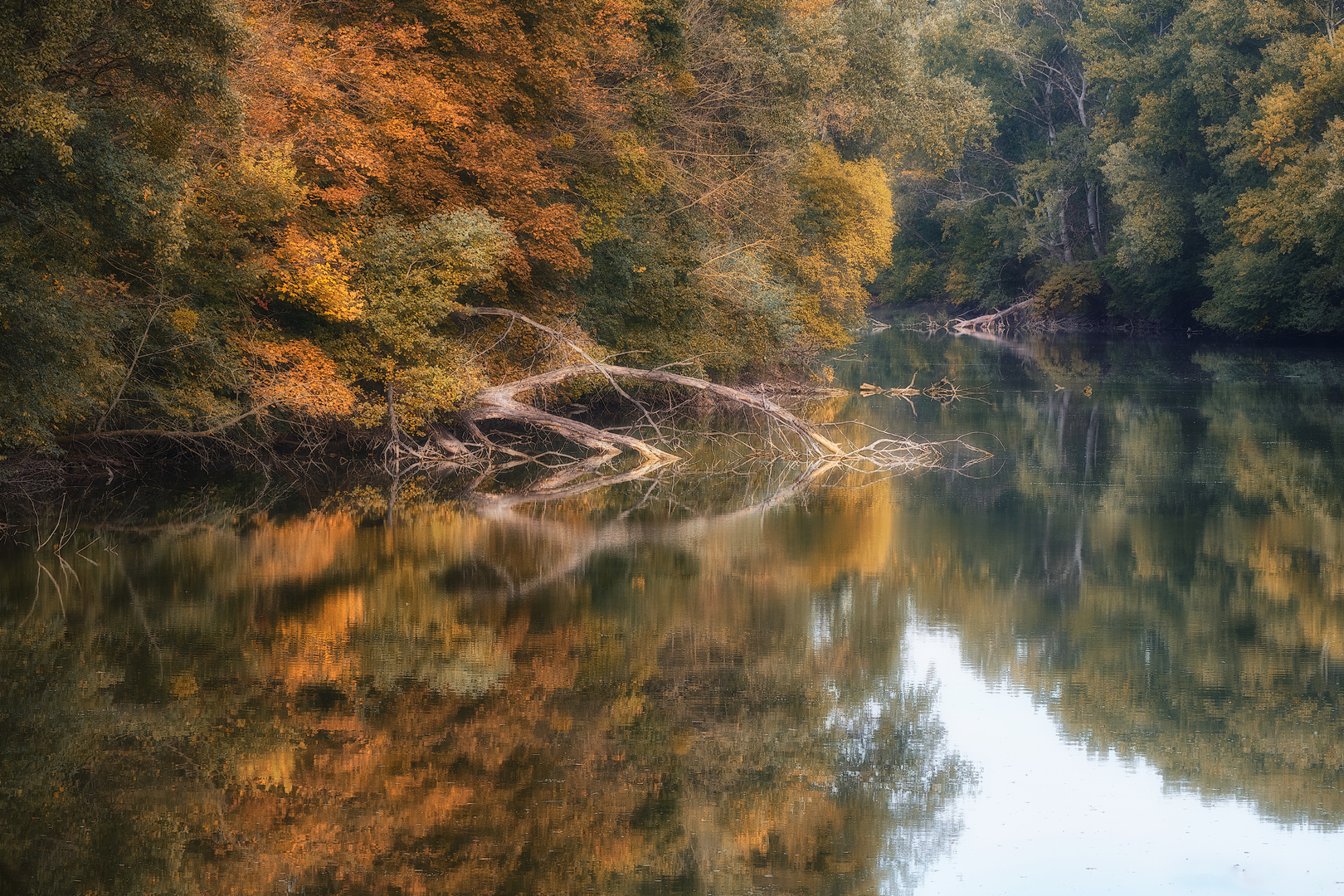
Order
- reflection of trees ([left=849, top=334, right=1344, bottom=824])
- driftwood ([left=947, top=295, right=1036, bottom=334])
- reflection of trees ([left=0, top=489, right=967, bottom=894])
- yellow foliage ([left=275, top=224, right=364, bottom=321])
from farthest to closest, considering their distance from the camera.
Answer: driftwood ([left=947, top=295, right=1036, bottom=334]) < yellow foliage ([left=275, top=224, right=364, bottom=321]) < reflection of trees ([left=849, top=334, right=1344, bottom=824]) < reflection of trees ([left=0, top=489, right=967, bottom=894])

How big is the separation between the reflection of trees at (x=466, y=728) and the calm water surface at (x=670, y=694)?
0.03m

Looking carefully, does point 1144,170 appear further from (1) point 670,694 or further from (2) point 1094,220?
(1) point 670,694

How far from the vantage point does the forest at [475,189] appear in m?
13.8

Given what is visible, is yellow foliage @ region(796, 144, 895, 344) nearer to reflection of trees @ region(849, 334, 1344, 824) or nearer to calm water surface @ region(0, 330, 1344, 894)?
reflection of trees @ region(849, 334, 1344, 824)

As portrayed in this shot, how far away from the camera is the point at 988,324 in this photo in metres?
68.0

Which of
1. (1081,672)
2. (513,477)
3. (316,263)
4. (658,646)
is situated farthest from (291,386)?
(1081,672)

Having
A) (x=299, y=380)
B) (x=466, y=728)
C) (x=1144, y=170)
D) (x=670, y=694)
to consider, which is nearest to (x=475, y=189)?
(x=299, y=380)

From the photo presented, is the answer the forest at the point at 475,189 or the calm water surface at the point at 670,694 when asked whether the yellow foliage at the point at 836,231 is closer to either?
the forest at the point at 475,189

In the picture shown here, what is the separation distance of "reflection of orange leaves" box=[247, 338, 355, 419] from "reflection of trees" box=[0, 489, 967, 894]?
557 centimetres

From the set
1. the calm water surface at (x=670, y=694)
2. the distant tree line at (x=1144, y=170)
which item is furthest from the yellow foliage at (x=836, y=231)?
the calm water surface at (x=670, y=694)

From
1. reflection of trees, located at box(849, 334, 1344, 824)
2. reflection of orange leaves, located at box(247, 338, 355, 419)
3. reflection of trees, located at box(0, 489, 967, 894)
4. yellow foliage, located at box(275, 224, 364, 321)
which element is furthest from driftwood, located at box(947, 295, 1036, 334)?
reflection of trees, located at box(0, 489, 967, 894)

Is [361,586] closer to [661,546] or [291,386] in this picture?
[661,546]

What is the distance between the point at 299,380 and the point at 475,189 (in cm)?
471

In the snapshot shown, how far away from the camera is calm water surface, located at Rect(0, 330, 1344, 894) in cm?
668
